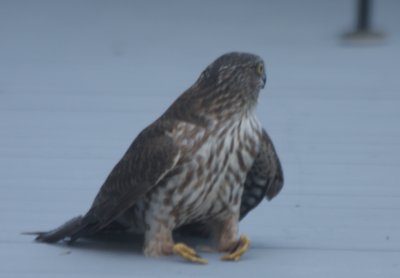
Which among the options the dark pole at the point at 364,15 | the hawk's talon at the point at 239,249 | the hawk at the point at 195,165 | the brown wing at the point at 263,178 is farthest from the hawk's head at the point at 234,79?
the dark pole at the point at 364,15

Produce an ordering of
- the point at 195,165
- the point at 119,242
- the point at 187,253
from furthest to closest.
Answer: the point at 119,242, the point at 187,253, the point at 195,165

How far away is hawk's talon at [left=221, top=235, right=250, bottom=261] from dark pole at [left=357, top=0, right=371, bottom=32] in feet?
14.9

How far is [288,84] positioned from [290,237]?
300 centimetres

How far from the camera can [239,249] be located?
5785 millimetres

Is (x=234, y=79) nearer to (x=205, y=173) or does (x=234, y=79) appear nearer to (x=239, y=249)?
(x=205, y=173)


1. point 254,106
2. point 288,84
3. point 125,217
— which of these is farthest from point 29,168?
point 288,84

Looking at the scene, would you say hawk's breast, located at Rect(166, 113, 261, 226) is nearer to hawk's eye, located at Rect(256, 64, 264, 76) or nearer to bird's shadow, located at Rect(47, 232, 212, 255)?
hawk's eye, located at Rect(256, 64, 264, 76)

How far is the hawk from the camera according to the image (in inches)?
221

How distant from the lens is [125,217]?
5.95 metres

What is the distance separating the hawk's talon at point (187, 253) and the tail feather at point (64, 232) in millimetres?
414

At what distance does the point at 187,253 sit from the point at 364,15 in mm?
4821

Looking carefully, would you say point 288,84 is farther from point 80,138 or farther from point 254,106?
point 254,106

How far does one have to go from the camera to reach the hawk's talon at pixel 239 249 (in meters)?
5.76

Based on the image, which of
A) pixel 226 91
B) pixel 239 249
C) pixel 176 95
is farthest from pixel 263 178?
pixel 176 95
